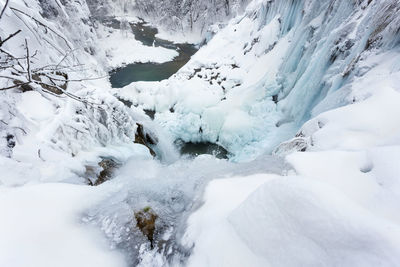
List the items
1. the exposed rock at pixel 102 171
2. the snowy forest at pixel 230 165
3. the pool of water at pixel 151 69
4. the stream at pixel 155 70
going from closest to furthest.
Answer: the snowy forest at pixel 230 165, the exposed rock at pixel 102 171, the stream at pixel 155 70, the pool of water at pixel 151 69

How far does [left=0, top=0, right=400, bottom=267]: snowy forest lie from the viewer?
1.39 meters

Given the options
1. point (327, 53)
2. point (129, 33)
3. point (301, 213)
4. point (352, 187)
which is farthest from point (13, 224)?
point (129, 33)

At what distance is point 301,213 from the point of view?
1421mm

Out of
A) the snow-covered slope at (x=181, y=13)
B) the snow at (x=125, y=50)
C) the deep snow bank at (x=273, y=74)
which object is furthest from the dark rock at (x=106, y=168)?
the snow-covered slope at (x=181, y=13)

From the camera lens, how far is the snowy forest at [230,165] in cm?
139

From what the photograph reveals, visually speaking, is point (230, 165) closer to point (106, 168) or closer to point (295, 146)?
point (295, 146)

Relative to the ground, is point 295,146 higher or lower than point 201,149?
higher

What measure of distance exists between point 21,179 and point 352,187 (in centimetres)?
370

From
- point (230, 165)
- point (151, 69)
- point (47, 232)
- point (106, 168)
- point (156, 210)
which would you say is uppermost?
point (151, 69)

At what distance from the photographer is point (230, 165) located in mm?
3791

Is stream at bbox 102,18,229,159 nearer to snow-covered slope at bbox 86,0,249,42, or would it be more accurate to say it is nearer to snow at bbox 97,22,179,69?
snow at bbox 97,22,179,69

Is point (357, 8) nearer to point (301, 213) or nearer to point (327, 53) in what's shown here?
point (327, 53)

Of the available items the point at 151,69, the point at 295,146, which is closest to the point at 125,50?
the point at 151,69

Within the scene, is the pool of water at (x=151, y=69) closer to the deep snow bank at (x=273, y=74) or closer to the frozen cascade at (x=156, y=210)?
the deep snow bank at (x=273, y=74)
